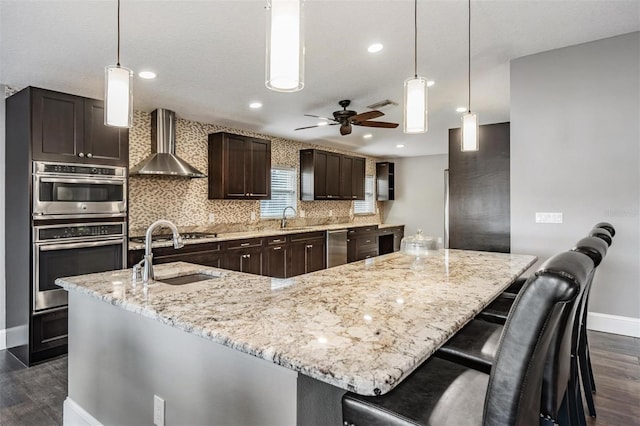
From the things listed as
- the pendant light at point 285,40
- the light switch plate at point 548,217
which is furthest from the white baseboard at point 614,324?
the pendant light at point 285,40

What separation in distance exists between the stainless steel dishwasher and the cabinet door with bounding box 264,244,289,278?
3.60ft

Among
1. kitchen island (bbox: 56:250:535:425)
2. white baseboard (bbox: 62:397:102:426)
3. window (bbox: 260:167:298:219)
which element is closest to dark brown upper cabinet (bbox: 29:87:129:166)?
kitchen island (bbox: 56:250:535:425)

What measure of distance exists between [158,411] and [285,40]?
1606 mm

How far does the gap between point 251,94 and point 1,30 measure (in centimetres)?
212

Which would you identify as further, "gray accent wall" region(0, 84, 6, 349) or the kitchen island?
"gray accent wall" region(0, 84, 6, 349)

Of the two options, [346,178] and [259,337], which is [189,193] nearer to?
[346,178]

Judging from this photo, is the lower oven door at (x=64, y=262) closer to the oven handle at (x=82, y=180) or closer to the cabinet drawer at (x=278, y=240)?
the oven handle at (x=82, y=180)

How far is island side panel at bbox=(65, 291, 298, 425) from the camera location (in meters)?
1.22

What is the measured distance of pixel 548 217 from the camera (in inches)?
136

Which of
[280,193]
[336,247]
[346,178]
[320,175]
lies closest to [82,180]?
[280,193]

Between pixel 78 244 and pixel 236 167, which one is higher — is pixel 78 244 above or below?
below

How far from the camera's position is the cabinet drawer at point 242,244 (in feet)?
15.6

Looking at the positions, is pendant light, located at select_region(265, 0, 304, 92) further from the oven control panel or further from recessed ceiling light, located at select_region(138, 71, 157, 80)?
the oven control panel

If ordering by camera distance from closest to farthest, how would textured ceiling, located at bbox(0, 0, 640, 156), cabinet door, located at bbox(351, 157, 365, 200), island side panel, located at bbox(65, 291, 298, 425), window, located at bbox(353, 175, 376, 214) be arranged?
island side panel, located at bbox(65, 291, 298, 425) < textured ceiling, located at bbox(0, 0, 640, 156) < cabinet door, located at bbox(351, 157, 365, 200) < window, located at bbox(353, 175, 376, 214)
